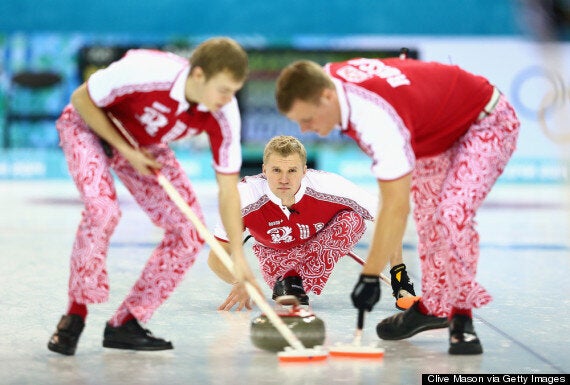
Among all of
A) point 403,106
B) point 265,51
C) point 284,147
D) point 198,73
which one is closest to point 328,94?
point 403,106

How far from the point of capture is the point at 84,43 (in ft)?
45.5

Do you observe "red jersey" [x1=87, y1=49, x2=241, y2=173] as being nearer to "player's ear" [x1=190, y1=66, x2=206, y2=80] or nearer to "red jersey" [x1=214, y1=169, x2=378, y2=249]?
"player's ear" [x1=190, y1=66, x2=206, y2=80]

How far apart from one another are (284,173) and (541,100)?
9338mm

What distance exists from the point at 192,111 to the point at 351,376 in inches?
42.3

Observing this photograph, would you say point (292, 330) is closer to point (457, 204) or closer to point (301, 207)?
point (457, 204)

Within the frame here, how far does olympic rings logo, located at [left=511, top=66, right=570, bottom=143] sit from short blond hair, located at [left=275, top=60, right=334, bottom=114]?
9994 millimetres

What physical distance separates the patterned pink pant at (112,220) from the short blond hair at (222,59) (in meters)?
0.52

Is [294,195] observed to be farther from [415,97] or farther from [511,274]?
[511,274]

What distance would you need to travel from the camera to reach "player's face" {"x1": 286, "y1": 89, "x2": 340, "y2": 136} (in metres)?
3.42

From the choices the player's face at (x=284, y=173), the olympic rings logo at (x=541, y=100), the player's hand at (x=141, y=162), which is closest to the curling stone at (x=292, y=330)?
the player's hand at (x=141, y=162)

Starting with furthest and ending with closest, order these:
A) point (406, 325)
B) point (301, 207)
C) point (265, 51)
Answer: point (265, 51)
point (301, 207)
point (406, 325)

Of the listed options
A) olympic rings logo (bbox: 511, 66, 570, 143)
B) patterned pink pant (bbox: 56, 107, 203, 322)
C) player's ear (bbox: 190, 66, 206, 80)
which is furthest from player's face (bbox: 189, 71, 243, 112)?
olympic rings logo (bbox: 511, 66, 570, 143)

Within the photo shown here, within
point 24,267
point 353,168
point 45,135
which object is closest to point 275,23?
point 353,168

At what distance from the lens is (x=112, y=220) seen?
3.64m
